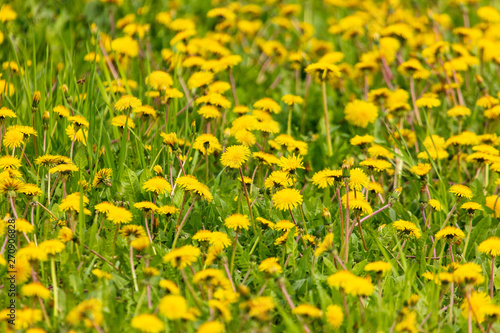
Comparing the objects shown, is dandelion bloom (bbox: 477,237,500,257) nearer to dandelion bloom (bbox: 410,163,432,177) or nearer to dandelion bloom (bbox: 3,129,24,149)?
dandelion bloom (bbox: 410,163,432,177)

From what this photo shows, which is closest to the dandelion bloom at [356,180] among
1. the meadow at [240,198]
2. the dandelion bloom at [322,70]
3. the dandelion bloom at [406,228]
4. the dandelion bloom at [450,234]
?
the meadow at [240,198]

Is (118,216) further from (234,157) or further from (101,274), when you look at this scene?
(234,157)

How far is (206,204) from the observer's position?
2.76 meters

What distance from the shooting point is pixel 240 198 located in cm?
260

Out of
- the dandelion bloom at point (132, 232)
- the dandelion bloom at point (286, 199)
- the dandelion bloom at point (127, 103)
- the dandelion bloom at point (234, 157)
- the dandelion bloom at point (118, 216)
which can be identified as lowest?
the dandelion bloom at point (286, 199)

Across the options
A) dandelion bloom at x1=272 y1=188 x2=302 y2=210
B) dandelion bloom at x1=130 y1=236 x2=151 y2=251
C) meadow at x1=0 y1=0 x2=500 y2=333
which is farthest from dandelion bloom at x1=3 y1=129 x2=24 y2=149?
dandelion bloom at x1=272 y1=188 x2=302 y2=210

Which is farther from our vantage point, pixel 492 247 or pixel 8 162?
pixel 8 162

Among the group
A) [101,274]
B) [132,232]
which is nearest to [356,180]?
[132,232]

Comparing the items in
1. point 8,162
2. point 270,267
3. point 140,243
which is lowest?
point 270,267

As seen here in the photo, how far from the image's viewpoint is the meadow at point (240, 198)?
6.43 ft

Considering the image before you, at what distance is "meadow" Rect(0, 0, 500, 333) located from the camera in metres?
1.96

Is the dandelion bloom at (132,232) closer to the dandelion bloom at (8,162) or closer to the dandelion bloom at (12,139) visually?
the dandelion bloom at (8,162)

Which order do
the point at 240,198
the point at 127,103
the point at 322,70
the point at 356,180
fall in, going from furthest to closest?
the point at 322,70 → the point at 127,103 → the point at 240,198 → the point at 356,180

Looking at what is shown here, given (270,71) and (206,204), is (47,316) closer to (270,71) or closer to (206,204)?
(206,204)
